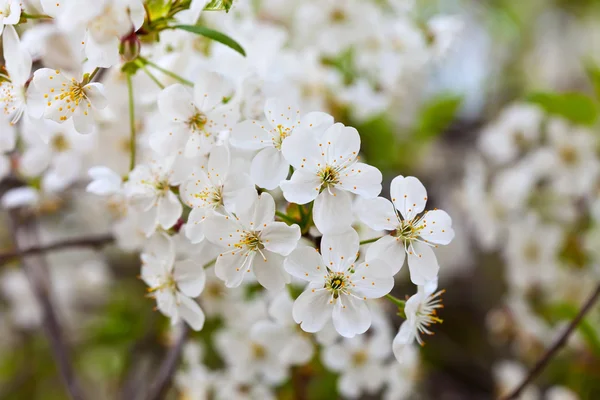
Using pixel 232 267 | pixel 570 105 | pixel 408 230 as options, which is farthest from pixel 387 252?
pixel 570 105

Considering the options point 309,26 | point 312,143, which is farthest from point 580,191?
point 312,143

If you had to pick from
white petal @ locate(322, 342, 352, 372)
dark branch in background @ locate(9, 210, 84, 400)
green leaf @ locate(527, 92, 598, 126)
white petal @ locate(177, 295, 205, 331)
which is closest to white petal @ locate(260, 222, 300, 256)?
white petal @ locate(177, 295, 205, 331)

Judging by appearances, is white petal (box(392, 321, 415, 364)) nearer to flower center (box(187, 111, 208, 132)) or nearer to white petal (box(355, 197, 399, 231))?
white petal (box(355, 197, 399, 231))

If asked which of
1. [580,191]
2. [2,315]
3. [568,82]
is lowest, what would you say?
[2,315]

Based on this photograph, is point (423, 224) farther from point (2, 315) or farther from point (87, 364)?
point (2, 315)

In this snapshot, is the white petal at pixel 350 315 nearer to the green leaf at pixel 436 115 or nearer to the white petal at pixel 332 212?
the white petal at pixel 332 212

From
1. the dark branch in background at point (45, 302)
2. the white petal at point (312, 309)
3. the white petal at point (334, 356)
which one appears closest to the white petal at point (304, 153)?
the white petal at point (312, 309)
